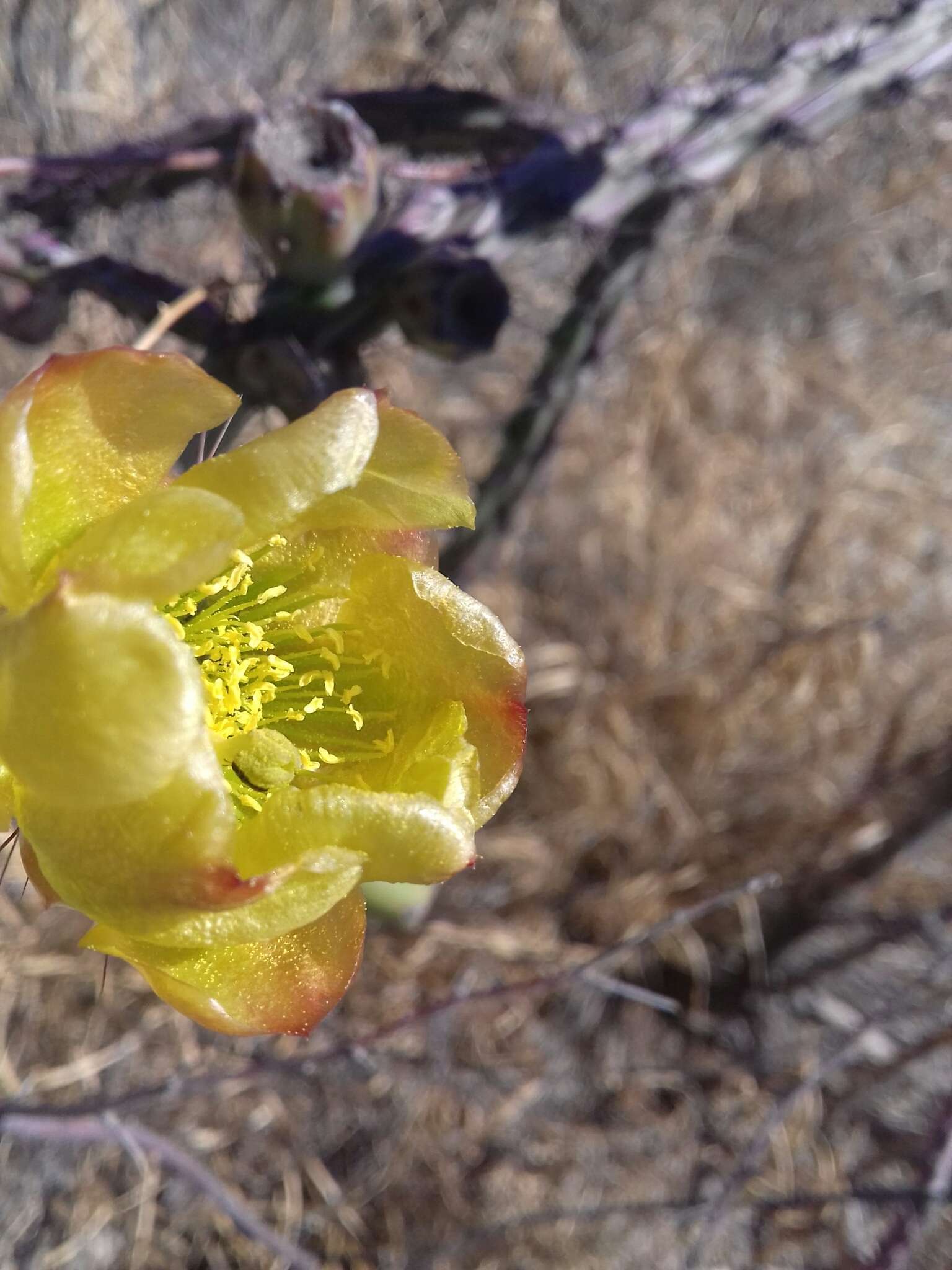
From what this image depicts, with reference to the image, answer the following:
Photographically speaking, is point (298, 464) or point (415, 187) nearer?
point (298, 464)

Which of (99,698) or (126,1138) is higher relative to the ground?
(99,698)

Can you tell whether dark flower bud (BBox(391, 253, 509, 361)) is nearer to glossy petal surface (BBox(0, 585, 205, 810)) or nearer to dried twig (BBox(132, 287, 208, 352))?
dried twig (BBox(132, 287, 208, 352))

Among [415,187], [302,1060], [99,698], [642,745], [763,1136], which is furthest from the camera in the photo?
[642,745]

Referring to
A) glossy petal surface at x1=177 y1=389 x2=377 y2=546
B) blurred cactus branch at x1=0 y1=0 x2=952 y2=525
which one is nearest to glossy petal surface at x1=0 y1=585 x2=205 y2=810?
glossy petal surface at x1=177 y1=389 x2=377 y2=546

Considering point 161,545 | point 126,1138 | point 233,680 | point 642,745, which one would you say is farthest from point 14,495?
point 642,745

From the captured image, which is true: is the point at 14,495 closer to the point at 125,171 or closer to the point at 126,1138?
the point at 125,171

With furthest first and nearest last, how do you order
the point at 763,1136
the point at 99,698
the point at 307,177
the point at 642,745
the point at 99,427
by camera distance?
the point at 642,745
the point at 763,1136
the point at 307,177
the point at 99,427
the point at 99,698

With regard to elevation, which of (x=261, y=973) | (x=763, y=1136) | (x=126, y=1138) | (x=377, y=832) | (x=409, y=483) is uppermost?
(x=409, y=483)

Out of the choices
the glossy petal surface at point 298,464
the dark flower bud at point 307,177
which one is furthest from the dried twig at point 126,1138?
the dark flower bud at point 307,177

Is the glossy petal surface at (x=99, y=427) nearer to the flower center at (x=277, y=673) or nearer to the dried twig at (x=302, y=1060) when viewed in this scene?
the flower center at (x=277, y=673)
